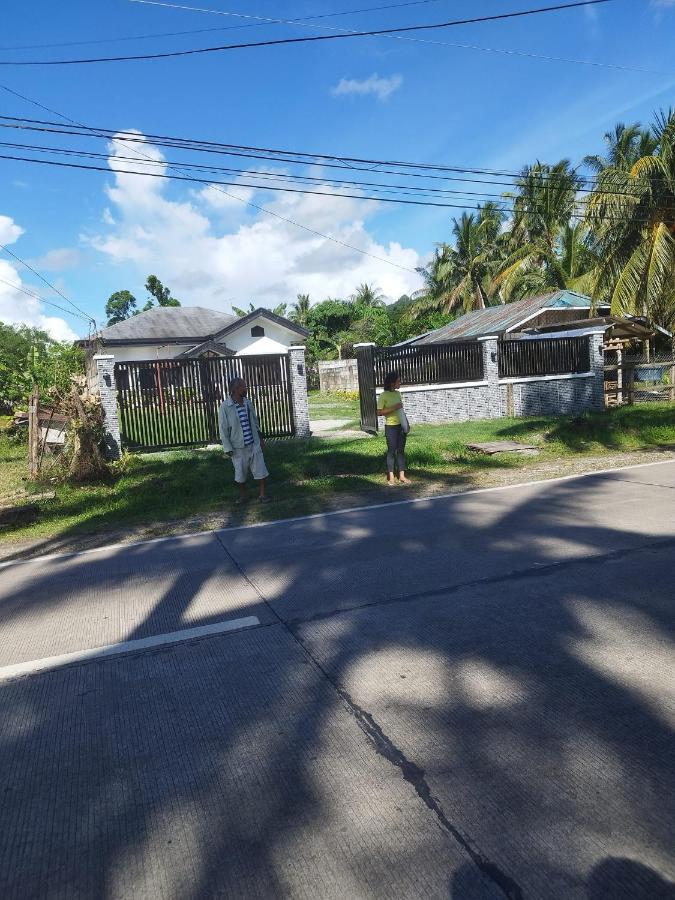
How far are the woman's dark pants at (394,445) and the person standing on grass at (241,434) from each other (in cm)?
194

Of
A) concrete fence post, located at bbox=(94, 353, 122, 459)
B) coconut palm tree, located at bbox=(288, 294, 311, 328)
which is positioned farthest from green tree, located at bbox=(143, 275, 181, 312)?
concrete fence post, located at bbox=(94, 353, 122, 459)

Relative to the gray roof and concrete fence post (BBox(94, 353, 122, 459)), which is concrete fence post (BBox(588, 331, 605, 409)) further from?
the gray roof

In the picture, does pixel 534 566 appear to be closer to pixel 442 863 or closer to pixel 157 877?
pixel 442 863

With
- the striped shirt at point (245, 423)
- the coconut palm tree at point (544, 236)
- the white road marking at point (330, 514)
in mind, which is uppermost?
the coconut palm tree at point (544, 236)

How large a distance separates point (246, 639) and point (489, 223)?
45.9 m

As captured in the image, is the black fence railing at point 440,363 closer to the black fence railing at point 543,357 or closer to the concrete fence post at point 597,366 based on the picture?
the black fence railing at point 543,357

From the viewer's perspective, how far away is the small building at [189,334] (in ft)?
123

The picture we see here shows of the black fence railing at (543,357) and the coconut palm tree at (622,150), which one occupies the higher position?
the coconut palm tree at (622,150)

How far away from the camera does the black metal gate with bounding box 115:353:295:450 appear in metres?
14.5

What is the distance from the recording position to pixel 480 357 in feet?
61.8

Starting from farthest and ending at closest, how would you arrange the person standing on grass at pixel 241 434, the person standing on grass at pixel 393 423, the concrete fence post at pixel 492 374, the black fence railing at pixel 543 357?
the black fence railing at pixel 543 357, the concrete fence post at pixel 492 374, the person standing on grass at pixel 393 423, the person standing on grass at pixel 241 434

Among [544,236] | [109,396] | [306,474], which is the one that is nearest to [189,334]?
[544,236]

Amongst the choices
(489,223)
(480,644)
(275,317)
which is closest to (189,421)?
(480,644)

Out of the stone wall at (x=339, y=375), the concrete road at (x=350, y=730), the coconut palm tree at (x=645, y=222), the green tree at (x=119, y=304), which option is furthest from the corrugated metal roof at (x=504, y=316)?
the green tree at (x=119, y=304)
